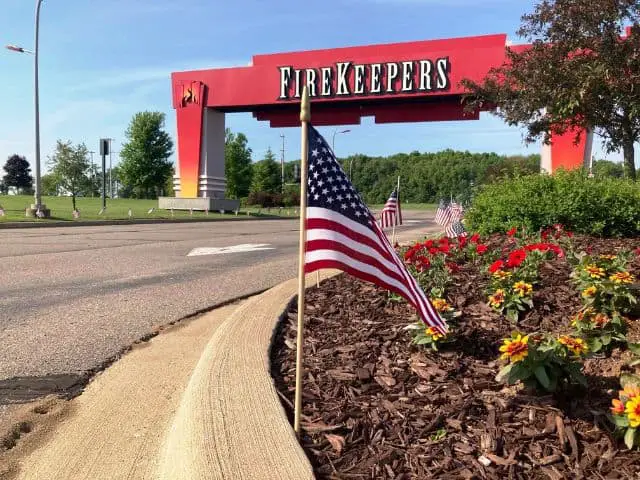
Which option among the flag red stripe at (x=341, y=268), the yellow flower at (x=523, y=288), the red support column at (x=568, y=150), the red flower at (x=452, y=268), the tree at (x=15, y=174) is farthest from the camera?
the tree at (x=15, y=174)

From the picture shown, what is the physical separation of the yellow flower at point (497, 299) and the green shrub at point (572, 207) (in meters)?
2.94

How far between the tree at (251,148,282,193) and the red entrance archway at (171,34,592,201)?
39.7m

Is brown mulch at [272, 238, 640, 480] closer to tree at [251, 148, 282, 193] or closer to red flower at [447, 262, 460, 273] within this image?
red flower at [447, 262, 460, 273]

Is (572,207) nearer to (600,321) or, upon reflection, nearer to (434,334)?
(600,321)

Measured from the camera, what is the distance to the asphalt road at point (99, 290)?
15.6 feet

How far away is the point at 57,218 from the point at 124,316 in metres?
20.1

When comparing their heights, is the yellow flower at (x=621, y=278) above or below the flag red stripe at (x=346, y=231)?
below

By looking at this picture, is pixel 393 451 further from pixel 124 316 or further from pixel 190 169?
pixel 190 169

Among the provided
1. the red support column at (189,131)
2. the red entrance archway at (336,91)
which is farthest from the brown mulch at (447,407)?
the red support column at (189,131)

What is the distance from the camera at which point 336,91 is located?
89.5 ft

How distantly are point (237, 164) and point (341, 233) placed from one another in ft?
208

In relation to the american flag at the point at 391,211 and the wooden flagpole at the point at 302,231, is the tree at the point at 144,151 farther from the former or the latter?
the wooden flagpole at the point at 302,231

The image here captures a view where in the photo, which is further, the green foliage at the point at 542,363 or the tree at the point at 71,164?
the tree at the point at 71,164

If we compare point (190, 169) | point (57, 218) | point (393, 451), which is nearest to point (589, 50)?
point (393, 451)
